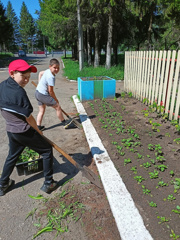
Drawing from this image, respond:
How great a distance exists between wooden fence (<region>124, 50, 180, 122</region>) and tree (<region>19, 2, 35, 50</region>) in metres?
94.5

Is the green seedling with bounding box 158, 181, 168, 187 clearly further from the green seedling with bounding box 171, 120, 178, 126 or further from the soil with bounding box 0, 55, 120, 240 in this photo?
the green seedling with bounding box 171, 120, 178, 126

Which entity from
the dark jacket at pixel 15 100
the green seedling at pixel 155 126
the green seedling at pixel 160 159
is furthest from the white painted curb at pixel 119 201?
the dark jacket at pixel 15 100

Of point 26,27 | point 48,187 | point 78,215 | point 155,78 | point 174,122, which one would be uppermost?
point 26,27

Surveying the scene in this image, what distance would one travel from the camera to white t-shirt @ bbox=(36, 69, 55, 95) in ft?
13.8

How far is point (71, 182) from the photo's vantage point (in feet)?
9.31

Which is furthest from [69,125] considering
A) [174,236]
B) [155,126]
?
[174,236]

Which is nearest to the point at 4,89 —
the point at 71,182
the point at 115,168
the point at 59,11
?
the point at 71,182

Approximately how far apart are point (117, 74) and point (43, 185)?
1088 centimetres

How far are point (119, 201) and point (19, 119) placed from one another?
1.55m

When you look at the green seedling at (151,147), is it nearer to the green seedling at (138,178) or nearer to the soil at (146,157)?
the soil at (146,157)

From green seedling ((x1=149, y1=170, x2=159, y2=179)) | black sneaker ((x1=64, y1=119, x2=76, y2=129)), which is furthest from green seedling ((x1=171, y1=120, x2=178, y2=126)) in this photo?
black sneaker ((x1=64, y1=119, x2=76, y2=129))

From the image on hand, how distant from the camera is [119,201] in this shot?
7.54 feet

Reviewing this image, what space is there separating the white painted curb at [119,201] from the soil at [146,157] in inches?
2.8

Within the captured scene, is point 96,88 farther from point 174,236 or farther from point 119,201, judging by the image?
point 174,236
